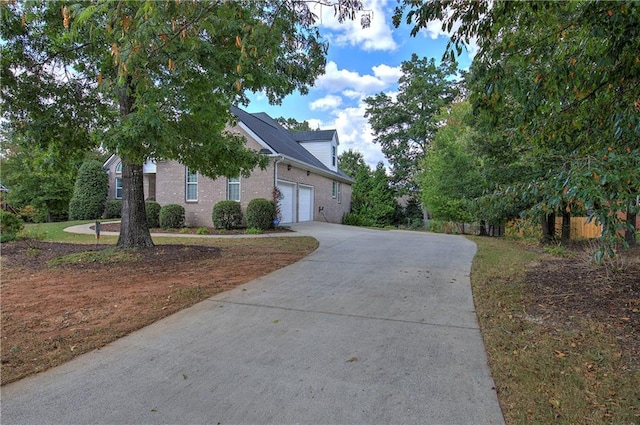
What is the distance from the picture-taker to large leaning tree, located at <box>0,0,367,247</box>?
4.91 meters

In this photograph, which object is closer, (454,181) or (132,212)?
(132,212)

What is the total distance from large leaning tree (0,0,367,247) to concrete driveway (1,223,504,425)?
8.98 feet

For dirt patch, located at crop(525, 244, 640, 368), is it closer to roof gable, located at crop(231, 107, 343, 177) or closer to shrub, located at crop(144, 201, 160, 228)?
roof gable, located at crop(231, 107, 343, 177)

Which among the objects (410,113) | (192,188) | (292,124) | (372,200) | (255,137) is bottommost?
(372,200)

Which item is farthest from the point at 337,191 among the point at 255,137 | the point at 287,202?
the point at 255,137

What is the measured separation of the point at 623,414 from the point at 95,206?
24832 millimetres

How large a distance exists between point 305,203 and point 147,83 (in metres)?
15.0

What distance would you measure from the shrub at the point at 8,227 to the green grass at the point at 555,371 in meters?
12.1

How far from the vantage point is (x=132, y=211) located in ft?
28.1

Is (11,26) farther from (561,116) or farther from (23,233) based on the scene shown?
(561,116)

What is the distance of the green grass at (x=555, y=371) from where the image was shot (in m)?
2.33

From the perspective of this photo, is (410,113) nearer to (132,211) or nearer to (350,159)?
(350,159)

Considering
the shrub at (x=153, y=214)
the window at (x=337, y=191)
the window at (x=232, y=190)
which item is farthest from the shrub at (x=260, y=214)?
the window at (x=337, y=191)

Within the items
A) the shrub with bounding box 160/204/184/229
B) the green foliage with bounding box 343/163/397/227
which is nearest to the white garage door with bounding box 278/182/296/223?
the shrub with bounding box 160/204/184/229
